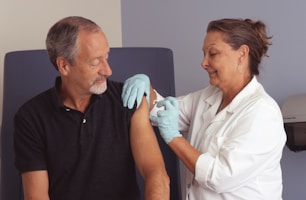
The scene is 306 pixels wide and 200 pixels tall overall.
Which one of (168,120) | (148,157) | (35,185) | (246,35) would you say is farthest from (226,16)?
(35,185)

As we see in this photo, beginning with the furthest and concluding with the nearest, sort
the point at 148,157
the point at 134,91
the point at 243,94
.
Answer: the point at 243,94, the point at 134,91, the point at 148,157

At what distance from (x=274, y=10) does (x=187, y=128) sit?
0.81 metres

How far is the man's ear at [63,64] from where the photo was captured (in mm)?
1706

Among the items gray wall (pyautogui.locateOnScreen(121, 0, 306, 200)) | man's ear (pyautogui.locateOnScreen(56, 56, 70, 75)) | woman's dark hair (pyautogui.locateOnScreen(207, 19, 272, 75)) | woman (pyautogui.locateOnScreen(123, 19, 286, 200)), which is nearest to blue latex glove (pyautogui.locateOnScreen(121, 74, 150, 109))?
Answer: woman (pyautogui.locateOnScreen(123, 19, 286, 200))

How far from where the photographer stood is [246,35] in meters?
1.87

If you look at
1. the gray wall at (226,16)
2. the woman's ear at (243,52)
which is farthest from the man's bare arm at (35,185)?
the gray wall at (226,16)

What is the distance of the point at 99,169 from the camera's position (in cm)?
171

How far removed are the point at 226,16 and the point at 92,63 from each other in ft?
3.97

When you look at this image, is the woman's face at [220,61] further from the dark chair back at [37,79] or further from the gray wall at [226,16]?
the gray wall at [226,16]

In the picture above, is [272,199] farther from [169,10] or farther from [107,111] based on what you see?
[169,10]

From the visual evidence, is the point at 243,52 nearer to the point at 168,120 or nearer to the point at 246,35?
the point at 246,35

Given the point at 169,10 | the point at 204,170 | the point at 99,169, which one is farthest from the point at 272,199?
the point at 169,10

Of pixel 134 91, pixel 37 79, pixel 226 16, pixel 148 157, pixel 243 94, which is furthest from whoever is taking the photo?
pixel 226 16

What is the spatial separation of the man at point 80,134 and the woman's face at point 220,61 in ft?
1.09
